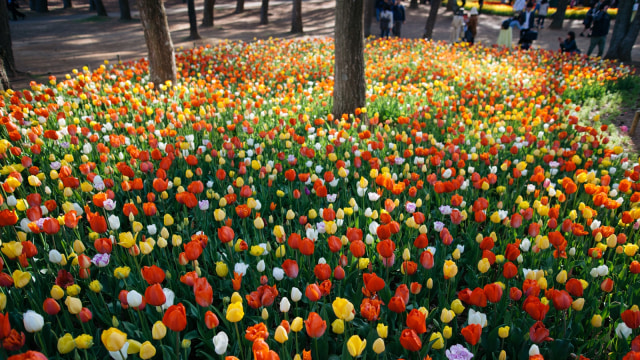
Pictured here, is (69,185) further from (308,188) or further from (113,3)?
(113,3)

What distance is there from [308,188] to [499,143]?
234 centimetres

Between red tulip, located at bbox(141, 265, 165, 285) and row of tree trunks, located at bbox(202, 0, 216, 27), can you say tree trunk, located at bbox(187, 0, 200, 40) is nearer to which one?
row of tree trunks, located at bbox(202, 0, 216, 27)

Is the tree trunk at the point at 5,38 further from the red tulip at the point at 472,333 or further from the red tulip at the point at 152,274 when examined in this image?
the red tulip at the point at 472,333

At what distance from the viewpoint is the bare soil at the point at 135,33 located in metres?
10.8

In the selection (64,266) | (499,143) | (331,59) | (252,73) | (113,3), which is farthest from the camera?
(113,3)

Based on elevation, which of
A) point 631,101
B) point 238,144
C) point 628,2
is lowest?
point 631,101

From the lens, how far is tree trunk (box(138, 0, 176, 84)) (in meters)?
6.56

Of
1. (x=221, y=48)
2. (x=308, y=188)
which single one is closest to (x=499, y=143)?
(x=308, y=188)

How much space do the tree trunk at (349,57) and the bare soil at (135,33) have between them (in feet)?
13.4

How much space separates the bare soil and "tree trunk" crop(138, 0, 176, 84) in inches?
112

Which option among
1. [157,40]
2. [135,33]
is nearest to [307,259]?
[157,40]

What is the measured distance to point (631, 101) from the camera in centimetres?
788

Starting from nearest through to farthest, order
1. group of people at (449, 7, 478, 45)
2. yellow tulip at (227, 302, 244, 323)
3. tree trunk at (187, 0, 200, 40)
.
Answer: yellow tulip at (227, 302, 244, 323) < tree trunk at (187, 0, 200, 40) < group of people at (449, 7, 478, 45)

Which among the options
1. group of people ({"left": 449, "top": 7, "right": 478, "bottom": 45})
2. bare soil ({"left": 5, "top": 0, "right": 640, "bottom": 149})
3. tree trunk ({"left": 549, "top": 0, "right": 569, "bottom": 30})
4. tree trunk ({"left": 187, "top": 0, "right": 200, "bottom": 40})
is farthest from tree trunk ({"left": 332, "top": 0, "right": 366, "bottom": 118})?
tree trunk ({"left": 549, "top": 0, "right": 569, "bottom": 30})
